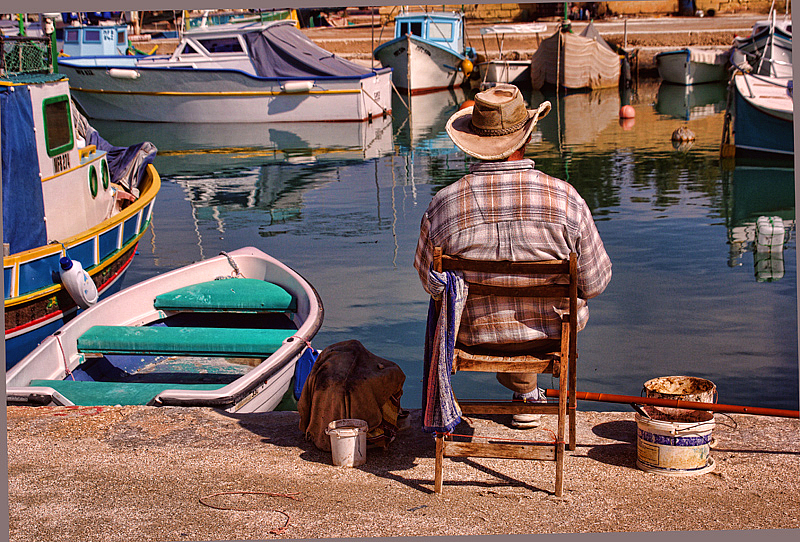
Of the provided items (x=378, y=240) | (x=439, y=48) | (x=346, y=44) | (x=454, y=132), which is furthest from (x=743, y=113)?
(x=346, y=44)

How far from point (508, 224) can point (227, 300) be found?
443cm

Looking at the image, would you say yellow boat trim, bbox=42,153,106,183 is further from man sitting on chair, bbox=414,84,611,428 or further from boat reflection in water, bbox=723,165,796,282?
boat reflection in water, bbox=723,165,796,282

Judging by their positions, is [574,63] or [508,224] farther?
[574,63]

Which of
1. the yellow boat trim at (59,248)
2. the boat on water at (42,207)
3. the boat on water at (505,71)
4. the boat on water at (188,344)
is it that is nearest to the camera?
the boat on water at (188,344)

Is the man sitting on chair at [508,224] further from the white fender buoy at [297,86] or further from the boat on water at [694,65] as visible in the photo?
the boat on water at [694,65]

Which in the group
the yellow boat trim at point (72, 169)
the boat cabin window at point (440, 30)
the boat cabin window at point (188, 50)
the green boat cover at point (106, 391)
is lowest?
the green boat cover at point (106, 391)

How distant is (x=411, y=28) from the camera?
35.5 m

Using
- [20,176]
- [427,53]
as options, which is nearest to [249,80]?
[427,53]

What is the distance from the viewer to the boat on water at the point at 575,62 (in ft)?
105

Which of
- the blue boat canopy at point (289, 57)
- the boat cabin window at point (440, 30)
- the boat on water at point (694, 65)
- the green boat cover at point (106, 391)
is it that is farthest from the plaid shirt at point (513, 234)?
the boat cabin window at point (440, 30)

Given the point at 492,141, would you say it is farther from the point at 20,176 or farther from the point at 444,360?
the point at 20,176

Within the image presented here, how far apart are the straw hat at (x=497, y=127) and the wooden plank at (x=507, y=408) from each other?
1094mm

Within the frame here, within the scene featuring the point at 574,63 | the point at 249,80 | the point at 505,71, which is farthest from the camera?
the point at 505,71

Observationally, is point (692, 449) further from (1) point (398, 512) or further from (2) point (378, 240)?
(2) point (378, 240)
